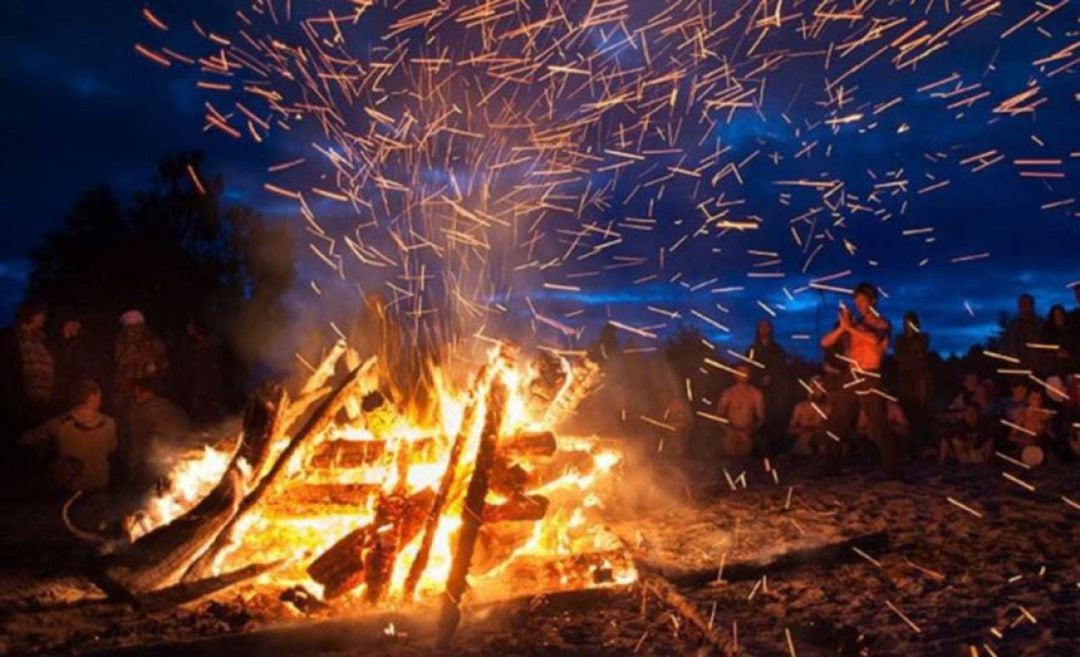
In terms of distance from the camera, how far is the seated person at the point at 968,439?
8.89 m

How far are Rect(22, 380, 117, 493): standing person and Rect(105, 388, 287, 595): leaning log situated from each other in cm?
333

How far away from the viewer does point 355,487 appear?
5727 millimetres

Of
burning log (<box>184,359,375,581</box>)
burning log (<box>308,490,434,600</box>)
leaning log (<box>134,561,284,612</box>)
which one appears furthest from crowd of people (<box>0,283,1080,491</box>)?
burning log (<box>308,490,434,600</box>)

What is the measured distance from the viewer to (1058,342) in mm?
9766

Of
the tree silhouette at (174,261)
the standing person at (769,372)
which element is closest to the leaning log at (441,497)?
the standing person at (769,372)

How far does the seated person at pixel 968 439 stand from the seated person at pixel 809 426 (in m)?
1.35

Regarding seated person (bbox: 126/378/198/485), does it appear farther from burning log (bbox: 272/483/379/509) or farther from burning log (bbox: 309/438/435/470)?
burning log (bbox: 272/483/379/509)

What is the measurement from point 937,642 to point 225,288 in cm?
1861

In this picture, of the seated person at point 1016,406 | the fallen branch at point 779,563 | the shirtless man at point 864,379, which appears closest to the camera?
the fallen branch at point 779,563

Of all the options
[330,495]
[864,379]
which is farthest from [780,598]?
[864,379]

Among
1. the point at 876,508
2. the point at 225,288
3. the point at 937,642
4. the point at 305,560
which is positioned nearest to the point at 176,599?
the point at 305,560

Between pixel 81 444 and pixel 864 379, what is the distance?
7.84 meters

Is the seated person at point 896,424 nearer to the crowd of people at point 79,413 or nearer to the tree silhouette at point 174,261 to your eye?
the crowd of people at point 79,413

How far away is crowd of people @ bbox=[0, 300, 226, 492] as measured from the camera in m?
8.18
